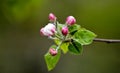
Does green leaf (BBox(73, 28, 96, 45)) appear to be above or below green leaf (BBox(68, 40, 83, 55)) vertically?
above

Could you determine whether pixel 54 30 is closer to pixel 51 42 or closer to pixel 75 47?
pixel 75 47

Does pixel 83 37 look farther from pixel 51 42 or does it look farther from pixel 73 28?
pixel 51 42

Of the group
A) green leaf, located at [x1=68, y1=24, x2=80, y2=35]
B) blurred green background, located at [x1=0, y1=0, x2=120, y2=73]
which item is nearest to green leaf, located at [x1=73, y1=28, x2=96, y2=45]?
green leaf, located at [x1=68, y1=24, x2=80, y2=35]

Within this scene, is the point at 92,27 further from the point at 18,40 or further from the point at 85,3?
the point at 18,40

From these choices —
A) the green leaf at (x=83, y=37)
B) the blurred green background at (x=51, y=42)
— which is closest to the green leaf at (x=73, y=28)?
the green leaf at (x=83, y=37)

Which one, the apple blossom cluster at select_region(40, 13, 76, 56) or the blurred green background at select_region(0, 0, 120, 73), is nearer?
the apple blossom cluster at select_region(40, 13, 76, 56)

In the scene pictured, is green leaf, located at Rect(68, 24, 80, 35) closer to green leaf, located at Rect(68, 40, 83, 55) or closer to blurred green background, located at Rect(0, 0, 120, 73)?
green leaf, located at Rect(68, 40, 83, 55)

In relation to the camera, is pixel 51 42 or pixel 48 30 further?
pixel 51 42

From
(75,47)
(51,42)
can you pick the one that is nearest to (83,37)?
(75,47)

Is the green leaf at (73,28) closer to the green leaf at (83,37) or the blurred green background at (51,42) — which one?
the green leaf at (83,37)

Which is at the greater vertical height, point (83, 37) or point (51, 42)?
point (83, 37)
